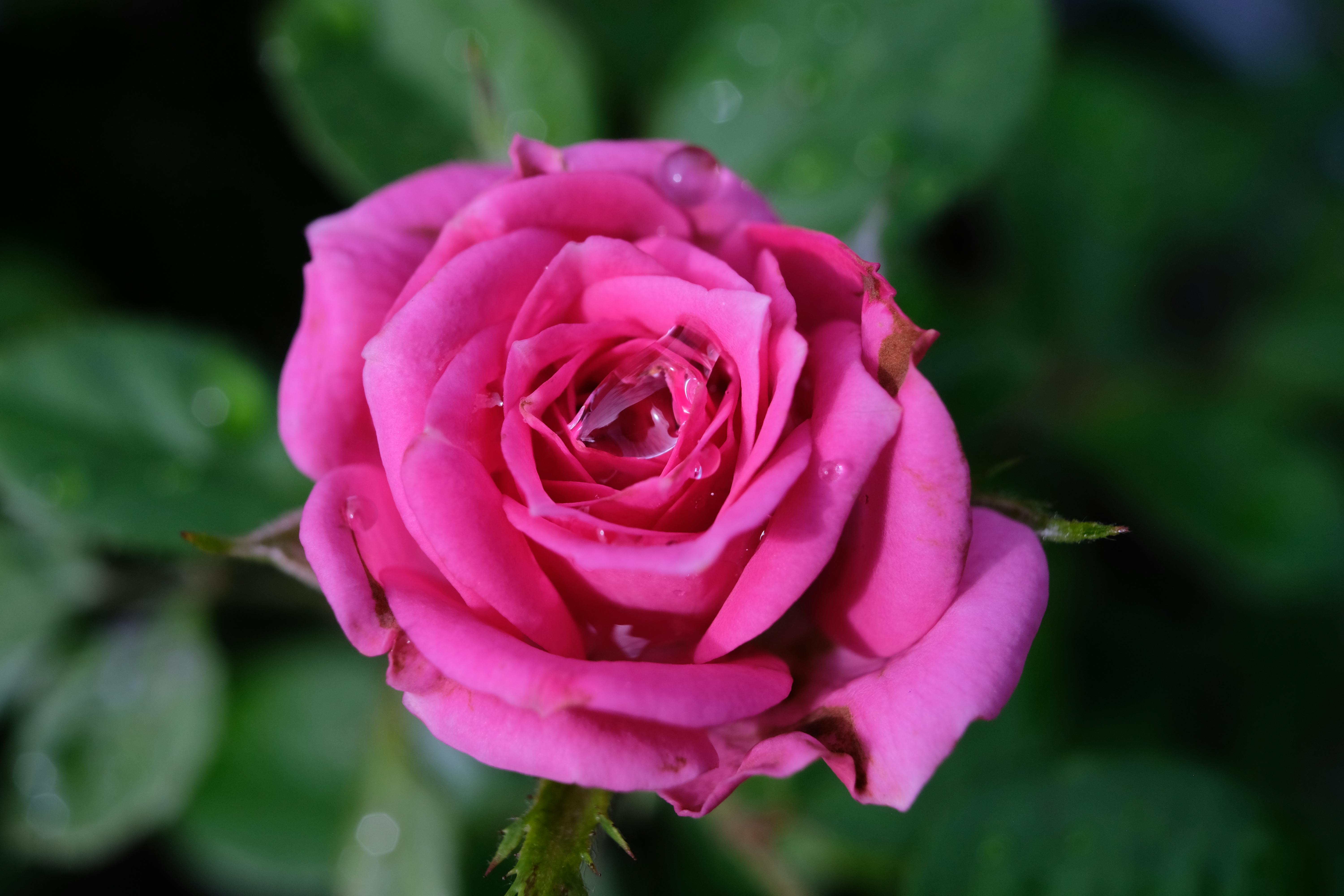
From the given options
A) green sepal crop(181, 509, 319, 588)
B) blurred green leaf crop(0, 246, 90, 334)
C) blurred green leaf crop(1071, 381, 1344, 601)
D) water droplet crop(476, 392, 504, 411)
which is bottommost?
blurred green leaf crop(0, 246, 90, 334)

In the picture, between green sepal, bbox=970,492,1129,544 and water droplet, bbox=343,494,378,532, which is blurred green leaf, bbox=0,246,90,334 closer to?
water droplet, bbox=343,494,378,532

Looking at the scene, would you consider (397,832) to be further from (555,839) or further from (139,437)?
(555,839)

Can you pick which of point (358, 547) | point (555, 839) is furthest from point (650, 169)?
point (555, 839)

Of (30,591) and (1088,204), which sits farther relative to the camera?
(1088,204)

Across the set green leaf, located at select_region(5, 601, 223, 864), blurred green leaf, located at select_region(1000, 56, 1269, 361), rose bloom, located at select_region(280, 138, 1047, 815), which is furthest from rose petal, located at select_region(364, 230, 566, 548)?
blurred green leaf, located at select_region(1000, 56, 1269, 361)

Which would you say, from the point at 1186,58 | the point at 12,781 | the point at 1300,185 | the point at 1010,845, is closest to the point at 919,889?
the point at 1010,845
